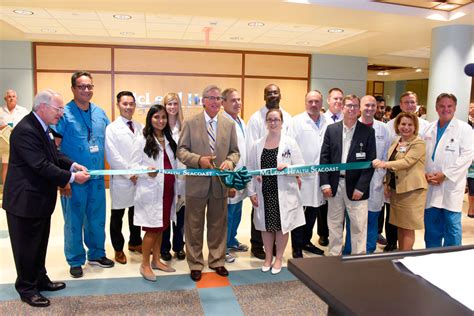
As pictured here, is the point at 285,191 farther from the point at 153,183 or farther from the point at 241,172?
the point at 153,183

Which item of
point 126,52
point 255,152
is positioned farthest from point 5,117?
point 255,152

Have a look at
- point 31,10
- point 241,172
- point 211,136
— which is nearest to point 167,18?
point 31,10

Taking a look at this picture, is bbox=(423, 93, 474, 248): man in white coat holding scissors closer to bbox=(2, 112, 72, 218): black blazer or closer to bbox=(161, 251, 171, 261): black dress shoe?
bbox=(161, 251, 171, 261): black dress shoe

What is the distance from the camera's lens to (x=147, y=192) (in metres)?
3.49

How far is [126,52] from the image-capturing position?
8.36m

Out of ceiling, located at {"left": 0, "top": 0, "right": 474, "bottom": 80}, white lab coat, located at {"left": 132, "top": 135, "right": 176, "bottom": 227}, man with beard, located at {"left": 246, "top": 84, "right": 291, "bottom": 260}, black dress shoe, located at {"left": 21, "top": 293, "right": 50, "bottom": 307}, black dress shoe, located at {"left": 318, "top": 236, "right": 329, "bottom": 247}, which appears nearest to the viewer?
black dress shoe, located at {"left": 21, "top": 293, "right": 50, "bottom": 307}

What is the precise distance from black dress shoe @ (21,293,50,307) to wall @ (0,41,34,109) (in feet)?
20.5

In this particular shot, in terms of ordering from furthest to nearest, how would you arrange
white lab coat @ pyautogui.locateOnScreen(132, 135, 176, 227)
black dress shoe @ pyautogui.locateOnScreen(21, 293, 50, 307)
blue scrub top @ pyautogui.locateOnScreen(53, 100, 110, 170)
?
blue scrub top @ pyautogui.locateOnScreen(53, 100, 110, 170), white lab coat @ pyautogui.locateOnScreen(132, 135, 176, 227), black dress shoe @ pyautogui.locateOnScreen(21, 293, 50, 307)

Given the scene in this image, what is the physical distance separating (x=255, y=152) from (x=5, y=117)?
18.0 ft

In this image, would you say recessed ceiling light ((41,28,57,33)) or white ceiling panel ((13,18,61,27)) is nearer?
white ceiling panel ((13,18,61,27))

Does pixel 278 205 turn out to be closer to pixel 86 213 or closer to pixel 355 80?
pixel 86 213

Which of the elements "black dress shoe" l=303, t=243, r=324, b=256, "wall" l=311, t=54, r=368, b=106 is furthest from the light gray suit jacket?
"wall" l=311, t=54, r=368, b=106

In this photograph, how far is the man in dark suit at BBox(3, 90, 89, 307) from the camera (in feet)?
9.45

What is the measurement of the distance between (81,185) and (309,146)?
91.8 inches
